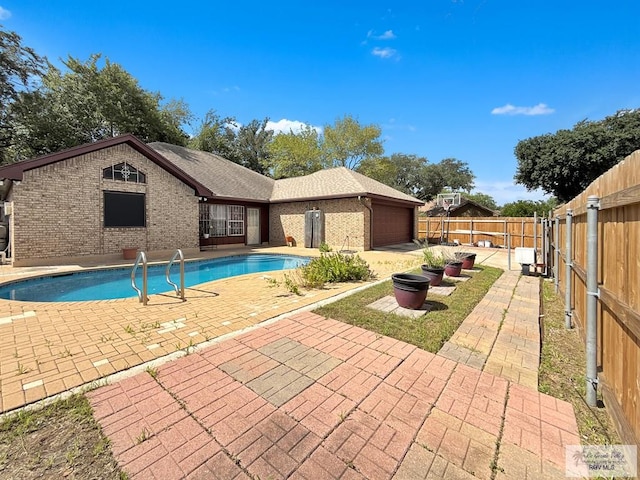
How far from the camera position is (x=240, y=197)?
53.5 ft

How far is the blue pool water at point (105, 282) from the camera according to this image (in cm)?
699

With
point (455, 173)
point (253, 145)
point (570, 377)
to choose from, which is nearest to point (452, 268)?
point (570, 377)

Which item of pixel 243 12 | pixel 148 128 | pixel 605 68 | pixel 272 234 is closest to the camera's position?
pixel 243 12

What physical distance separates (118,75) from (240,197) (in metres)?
16.1

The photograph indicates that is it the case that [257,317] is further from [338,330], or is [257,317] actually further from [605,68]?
[605,68]

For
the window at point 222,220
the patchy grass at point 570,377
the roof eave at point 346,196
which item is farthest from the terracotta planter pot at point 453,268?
the window at point 222,220

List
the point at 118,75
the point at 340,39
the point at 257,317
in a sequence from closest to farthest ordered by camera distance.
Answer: the point at 257,317, the point at 340,39, the point at 118,75

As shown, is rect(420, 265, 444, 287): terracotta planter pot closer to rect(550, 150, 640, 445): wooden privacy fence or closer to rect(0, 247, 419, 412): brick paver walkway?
rect(0, 247, 419, 412): brick paver walkway

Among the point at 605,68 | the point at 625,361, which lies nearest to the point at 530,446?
the point at 625,361

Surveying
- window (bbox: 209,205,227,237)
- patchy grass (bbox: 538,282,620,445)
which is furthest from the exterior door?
patchy grass (bbox: 538,282,620,445)

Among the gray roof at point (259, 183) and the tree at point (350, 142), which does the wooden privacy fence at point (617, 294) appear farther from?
the tree at point (350, 142)

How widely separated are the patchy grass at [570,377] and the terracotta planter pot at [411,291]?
1691 millimetres

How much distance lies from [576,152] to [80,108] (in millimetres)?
40473

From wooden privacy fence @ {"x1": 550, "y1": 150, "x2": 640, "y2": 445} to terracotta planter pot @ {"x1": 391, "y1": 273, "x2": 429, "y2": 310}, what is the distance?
86.5 inches
